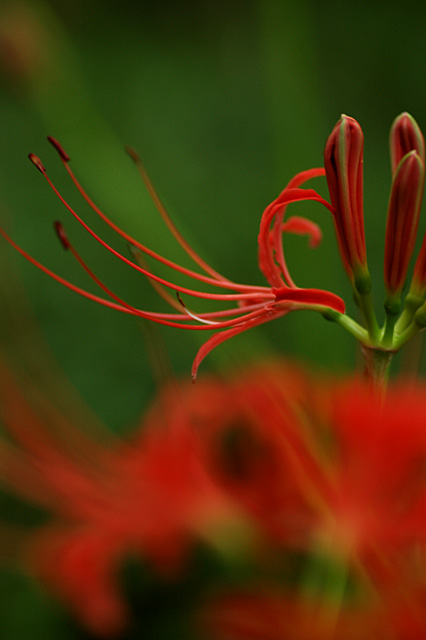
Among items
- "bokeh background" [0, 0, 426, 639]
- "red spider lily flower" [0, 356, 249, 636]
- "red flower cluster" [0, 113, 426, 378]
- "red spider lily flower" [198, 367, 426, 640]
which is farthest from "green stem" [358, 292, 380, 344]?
"bokeh background" [0, 0, 426, 639]

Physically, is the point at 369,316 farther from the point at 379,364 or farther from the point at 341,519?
the point at 341,519

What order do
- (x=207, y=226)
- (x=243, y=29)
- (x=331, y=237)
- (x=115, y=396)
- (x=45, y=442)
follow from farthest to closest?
1. (x=243, y=29)
2. (x=207, y=226)
3. (x=115, y=396)
4. (x=331, y=237)
5. (x=45, y=442)

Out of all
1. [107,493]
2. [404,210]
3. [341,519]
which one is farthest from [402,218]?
[107,493]

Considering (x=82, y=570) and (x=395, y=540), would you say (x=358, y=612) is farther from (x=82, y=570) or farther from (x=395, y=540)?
(x=82, y=570)

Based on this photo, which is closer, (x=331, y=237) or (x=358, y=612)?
(x=358, y=612)

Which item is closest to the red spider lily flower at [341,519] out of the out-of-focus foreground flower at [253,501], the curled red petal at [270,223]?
the out-of-focus foreground flower at [253,501]

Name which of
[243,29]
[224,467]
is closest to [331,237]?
[224,467]
